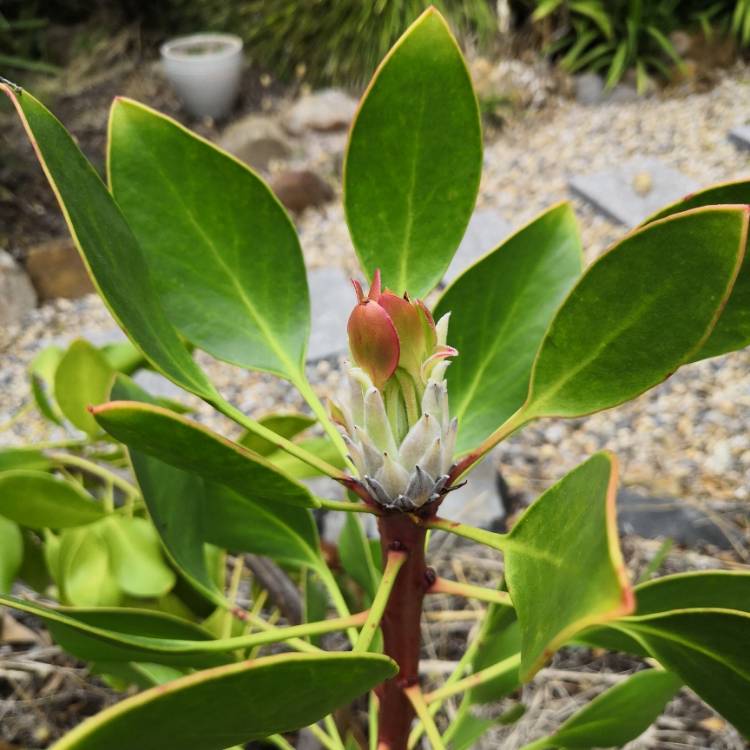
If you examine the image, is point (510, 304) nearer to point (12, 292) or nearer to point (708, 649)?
point (708, 649)

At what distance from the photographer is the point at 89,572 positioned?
28.1 inches

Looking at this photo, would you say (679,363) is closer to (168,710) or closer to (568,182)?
(168,710)

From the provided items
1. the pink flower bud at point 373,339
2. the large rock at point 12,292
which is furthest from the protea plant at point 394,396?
the large rock at point 12,292

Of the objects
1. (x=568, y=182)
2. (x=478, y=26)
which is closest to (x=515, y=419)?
(x=568, y=182)

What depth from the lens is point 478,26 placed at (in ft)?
12.3

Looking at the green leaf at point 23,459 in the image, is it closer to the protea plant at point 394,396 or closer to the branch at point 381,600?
the protea plant at point 394,396

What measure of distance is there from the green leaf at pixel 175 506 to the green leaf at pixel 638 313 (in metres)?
0.22

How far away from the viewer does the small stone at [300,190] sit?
286cm

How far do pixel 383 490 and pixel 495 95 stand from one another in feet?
10.6

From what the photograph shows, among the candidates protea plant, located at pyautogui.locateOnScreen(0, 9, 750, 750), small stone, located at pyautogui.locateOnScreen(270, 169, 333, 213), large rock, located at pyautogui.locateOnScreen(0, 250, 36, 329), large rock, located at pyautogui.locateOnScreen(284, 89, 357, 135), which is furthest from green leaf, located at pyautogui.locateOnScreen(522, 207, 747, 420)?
large rock, located at pyautogui.locateOnScreen(284, 89, 357, 135)

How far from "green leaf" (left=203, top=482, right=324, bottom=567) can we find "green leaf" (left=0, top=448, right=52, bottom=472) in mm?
282

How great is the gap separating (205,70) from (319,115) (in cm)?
53

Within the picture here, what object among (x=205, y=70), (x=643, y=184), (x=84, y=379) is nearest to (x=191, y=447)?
(x=84, y=379)

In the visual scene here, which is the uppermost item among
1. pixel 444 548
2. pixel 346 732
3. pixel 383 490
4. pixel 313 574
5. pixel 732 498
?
pixel 383 490
